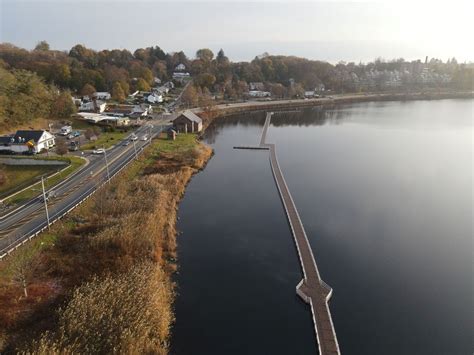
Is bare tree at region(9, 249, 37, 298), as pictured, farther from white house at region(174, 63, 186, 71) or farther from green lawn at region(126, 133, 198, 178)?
white house at region(174, 63, 186, 71)

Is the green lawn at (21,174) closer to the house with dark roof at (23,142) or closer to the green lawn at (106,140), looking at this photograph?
the house with dark roof at (23,142)

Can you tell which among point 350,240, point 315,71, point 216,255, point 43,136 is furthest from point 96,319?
point 315,71

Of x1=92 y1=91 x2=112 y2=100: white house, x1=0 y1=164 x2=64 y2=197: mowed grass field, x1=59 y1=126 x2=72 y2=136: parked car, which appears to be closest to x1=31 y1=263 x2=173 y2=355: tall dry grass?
x1=0 y1=164 x2=64 y2=197: mowed grass field

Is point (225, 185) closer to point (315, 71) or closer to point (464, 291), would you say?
point (464, 291)

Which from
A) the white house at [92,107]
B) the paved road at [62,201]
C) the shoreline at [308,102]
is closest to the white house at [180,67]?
the shoreline at [308,102]

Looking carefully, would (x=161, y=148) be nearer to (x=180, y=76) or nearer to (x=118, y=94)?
(x=118, y=94)
